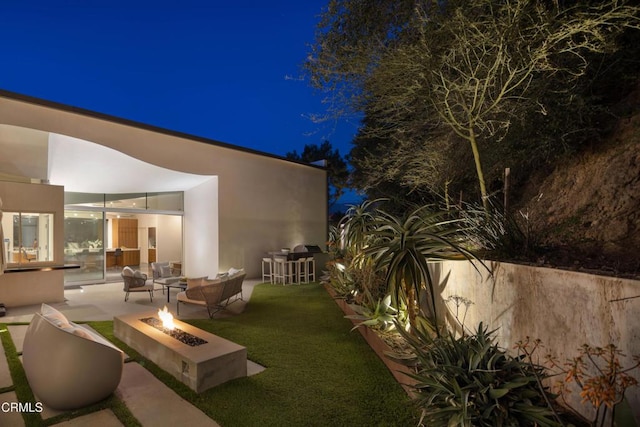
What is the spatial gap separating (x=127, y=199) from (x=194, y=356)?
1047cm

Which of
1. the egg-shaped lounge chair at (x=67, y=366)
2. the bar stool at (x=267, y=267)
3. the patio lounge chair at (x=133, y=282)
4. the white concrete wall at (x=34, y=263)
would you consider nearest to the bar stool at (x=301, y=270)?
the bar stool at (x=267, y=267)

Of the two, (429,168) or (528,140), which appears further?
(429,168)

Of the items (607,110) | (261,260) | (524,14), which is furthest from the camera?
(261,260)

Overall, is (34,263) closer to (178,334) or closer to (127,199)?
(127,199)

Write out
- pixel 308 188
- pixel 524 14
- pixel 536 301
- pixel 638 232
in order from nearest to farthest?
pixel 536 301 → pixel 638 232 → pixel 524 14 → pixel 308 188

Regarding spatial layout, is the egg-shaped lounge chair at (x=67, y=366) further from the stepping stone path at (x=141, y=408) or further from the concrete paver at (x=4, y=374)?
the concrete paver at (x=4, y=374)

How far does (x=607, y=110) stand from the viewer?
4.15 meters

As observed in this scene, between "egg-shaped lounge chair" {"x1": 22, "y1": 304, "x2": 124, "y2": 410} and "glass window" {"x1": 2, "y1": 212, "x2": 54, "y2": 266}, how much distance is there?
6.41 meters

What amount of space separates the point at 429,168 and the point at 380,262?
4.09 meters

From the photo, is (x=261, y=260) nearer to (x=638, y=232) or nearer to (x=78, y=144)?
(x=78, y=144)

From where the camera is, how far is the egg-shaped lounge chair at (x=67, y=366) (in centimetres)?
307

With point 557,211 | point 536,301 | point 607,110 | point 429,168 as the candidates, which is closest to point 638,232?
point 557,211

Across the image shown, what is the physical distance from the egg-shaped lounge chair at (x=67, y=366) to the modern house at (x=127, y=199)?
490 centimetres

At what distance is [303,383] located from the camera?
12.2 feet
